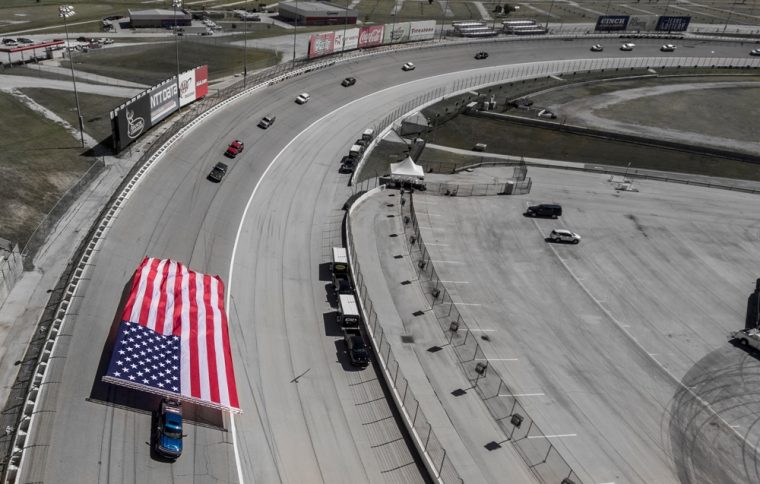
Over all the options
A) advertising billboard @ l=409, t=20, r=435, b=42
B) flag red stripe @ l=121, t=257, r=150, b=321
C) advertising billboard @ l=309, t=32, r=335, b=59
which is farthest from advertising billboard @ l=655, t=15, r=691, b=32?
flag red stripe @ l=121, t=257, r=150, b=321

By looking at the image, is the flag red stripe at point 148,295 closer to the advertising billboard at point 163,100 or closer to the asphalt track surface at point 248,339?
the asphalt track surface at point 248,339

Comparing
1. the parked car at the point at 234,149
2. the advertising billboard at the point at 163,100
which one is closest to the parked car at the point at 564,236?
the parked car at the point at 234,149

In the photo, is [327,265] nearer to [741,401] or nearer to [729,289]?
[741,401]

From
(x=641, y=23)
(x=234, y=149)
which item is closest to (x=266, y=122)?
(x=234, y=149)

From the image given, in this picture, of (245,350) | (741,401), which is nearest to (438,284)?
(245,350)

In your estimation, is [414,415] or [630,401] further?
[630,401]

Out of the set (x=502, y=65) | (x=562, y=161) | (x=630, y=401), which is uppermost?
(x=502, y=65)
